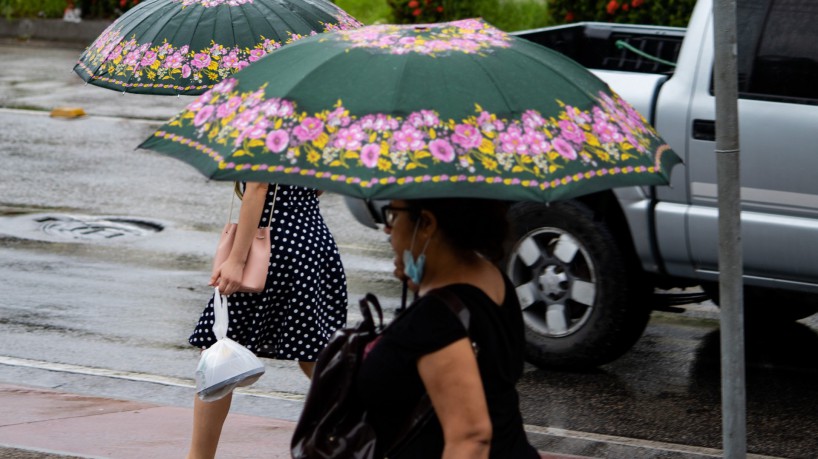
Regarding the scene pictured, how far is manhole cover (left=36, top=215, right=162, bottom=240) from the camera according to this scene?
984 centimetres

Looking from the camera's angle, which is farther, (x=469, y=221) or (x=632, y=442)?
(x=632, y=442)

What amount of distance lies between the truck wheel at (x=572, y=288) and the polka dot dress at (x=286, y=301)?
199 centimetres

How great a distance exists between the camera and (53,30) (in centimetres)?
2278

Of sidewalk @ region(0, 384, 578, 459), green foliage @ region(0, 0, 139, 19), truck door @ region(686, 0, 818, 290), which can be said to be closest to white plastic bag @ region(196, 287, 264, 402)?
sidewalk @ region(0, 384, 578, 459)

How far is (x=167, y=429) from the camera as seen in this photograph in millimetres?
5715

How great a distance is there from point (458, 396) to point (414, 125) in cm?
56

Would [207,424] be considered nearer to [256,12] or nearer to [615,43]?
[256,12]

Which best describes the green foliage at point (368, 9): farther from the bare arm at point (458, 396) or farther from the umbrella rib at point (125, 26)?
the bare arm at point (458, 396)

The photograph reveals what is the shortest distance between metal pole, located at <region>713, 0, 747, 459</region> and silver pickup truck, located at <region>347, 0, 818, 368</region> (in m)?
2.04

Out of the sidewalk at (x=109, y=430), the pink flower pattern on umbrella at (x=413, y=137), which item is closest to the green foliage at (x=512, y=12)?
the sidewalk at (x=109, y=430)

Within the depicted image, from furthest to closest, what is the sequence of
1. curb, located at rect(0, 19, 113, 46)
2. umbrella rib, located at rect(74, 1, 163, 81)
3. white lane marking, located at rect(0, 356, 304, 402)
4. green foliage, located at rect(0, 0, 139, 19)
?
green foliage, located at rect(0, 0, 139, 19), curb, located at rect(0, 19, 113, 46), white lane marking, located at rect(0, 356, 304, 402), umbrella rib, located at rect(74, 1, 163, 81)

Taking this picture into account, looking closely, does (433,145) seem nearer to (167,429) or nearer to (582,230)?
(167,429)

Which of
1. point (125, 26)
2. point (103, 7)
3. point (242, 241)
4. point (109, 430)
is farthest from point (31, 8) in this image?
point (242, 241)

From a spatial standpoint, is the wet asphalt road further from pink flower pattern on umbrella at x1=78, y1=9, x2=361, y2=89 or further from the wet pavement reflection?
pink flower pattern on umbrella at x1=78, y1=9, x2=361, y2=89
